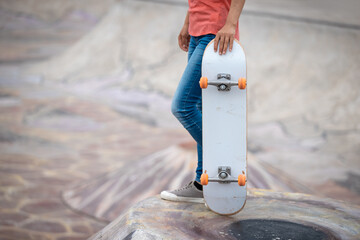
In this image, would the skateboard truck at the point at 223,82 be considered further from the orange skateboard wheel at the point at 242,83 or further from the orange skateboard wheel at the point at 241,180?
the orange skateboard wheel at the point at 241,180

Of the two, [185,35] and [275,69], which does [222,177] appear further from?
[275,69]

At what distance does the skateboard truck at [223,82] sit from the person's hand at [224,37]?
10cm

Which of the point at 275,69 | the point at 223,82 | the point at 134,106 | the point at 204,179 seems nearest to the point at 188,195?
the point at 204,179

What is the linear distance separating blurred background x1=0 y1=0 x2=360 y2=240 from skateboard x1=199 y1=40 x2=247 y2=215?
2017mm

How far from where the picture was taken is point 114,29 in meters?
8.48

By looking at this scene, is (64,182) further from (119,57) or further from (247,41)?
(247,41)

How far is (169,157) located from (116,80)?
387 centimetres

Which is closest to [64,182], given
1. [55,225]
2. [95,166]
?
[95,166]

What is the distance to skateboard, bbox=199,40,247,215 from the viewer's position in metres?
1.95

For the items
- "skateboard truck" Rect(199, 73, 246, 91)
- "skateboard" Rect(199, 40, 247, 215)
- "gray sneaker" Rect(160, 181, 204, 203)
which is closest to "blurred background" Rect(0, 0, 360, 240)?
"gray sneaker" Rect(160, 181, 204, 203)

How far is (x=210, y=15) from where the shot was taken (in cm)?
198

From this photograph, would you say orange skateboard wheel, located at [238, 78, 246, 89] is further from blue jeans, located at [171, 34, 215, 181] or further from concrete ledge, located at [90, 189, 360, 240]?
concrete ledge, located at [90, 189, 360, 240]

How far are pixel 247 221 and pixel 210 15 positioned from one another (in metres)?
0.91

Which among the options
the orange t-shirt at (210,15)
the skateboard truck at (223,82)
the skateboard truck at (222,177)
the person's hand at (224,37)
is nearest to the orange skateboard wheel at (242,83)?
the skateboard truck at (223,82)
